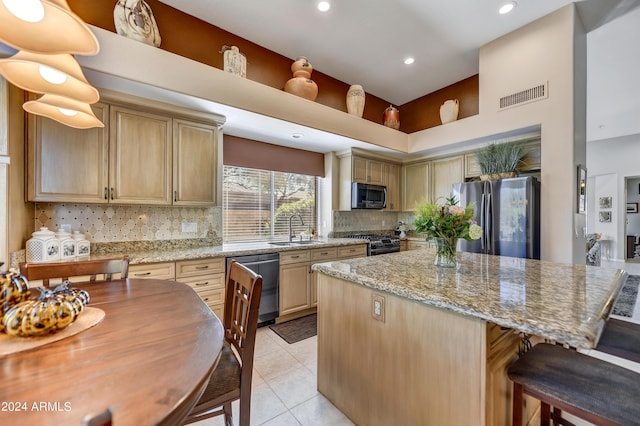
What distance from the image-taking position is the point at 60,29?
1014mm

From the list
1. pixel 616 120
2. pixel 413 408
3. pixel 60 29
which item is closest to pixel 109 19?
pixel 60 29

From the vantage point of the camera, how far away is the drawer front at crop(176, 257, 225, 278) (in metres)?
2.47

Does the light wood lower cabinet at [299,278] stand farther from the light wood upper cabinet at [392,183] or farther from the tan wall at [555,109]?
the tan wall at [555,109]

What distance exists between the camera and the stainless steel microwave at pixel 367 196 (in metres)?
4.09

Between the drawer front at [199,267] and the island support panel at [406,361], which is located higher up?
the drawer front at [199,267]

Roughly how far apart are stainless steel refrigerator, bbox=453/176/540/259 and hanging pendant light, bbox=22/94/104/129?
12.3ft

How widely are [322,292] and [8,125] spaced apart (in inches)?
95.9

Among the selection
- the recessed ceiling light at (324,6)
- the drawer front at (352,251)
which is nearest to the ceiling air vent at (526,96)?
the recessed ceiling light at (324,6)

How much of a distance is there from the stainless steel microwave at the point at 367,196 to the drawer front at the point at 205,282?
7.41 ft

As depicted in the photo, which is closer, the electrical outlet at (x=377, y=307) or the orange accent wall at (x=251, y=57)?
the electrical outlet at (x=377, y=307)

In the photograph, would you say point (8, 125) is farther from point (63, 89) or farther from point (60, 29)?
point (60, 29)

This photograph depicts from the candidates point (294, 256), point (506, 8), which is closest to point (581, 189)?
point (506, 8)

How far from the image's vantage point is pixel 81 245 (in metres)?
2.30

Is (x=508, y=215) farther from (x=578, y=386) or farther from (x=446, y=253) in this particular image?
(x=578, y=386)
